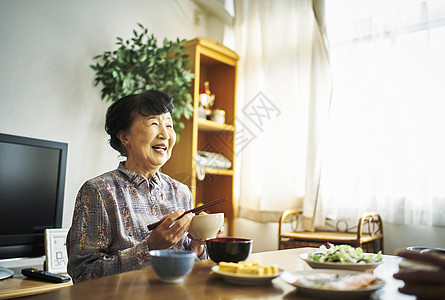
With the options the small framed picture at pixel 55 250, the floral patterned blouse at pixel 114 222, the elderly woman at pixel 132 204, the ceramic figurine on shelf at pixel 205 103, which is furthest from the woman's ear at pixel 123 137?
the ceramic figurine on shelf at pixel 205 103

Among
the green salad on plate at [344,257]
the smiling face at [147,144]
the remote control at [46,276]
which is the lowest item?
the remote control at [46,276]

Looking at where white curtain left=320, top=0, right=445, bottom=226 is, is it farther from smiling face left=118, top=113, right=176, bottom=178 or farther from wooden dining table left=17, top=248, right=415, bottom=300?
wooden dining table left=17, top=248, right=415, bottom=300

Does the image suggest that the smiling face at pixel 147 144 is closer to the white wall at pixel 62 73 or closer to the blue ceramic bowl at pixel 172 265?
the blue ceramic bowl at pixel 172 265

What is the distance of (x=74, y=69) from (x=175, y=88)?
2.04ft

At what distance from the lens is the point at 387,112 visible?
7.71 ft

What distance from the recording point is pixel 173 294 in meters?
0.67

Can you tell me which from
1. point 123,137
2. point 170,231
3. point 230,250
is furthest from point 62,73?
point 230,250

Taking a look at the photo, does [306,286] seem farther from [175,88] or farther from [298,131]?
[298,131]

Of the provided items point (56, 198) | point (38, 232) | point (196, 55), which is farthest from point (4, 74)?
point (196, 55)

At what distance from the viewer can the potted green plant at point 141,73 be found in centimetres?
235

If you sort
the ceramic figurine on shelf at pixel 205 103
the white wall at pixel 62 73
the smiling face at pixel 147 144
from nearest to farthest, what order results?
1. the smiling face at pixel 147 144
2. the white wall at pixel 62 73
3. the ceramic figurine on shelf at pixel 205 103

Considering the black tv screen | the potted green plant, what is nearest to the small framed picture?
the black tv screen

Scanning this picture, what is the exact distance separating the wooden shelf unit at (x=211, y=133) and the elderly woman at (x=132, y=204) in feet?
4.15

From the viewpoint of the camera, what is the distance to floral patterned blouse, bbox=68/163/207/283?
105 cm
